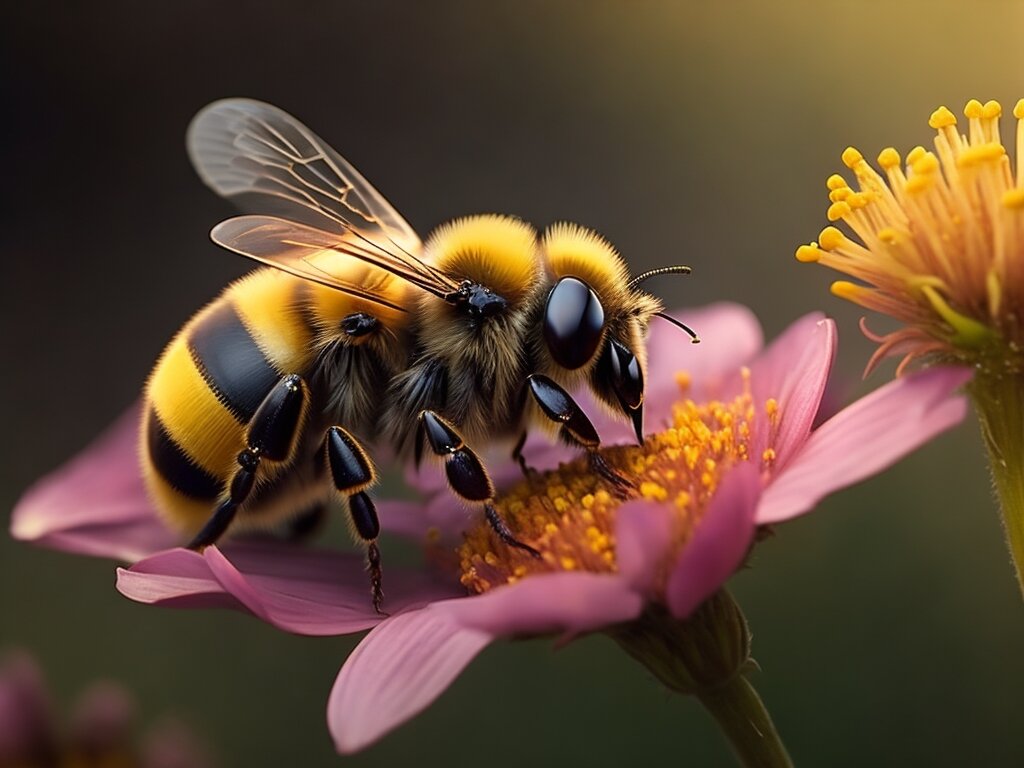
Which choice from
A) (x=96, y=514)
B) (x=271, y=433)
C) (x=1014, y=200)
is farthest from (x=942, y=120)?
(x=96, y=514)

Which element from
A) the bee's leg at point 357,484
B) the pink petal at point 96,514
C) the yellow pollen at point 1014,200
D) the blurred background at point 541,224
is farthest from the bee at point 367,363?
the blurred background at point 541,224

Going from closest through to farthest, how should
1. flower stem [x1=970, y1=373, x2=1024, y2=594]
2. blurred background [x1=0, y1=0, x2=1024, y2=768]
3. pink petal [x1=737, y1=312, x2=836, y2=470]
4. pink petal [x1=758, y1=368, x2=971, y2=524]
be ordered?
1. pink petal [x1=758, y1=368, x2=971, y2=524]
2. flower stem [x1=970, y1=373, x2=1024, y2=594]
3. pink petal [x1=737, y1=312, x2=836, y2=470]
4. blurred background [x1=0, y1=0, x2=1024, y2=768]

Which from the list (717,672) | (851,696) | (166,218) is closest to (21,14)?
(166,218)

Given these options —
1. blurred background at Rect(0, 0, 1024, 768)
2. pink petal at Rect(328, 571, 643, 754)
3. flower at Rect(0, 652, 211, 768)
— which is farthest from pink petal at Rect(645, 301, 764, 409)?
blurred background at Rect(0, 0, 1024, 768)

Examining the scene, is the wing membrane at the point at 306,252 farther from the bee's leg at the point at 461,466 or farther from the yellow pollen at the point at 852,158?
the yellow pollen at the point at 852,158

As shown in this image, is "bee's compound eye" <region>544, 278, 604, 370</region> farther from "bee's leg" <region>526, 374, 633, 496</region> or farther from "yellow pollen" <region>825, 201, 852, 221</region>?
"yellow pollen" <region>825, 201, 852, 221</region>

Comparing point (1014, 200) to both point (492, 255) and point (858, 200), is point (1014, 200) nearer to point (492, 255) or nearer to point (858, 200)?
point (858, 200)
